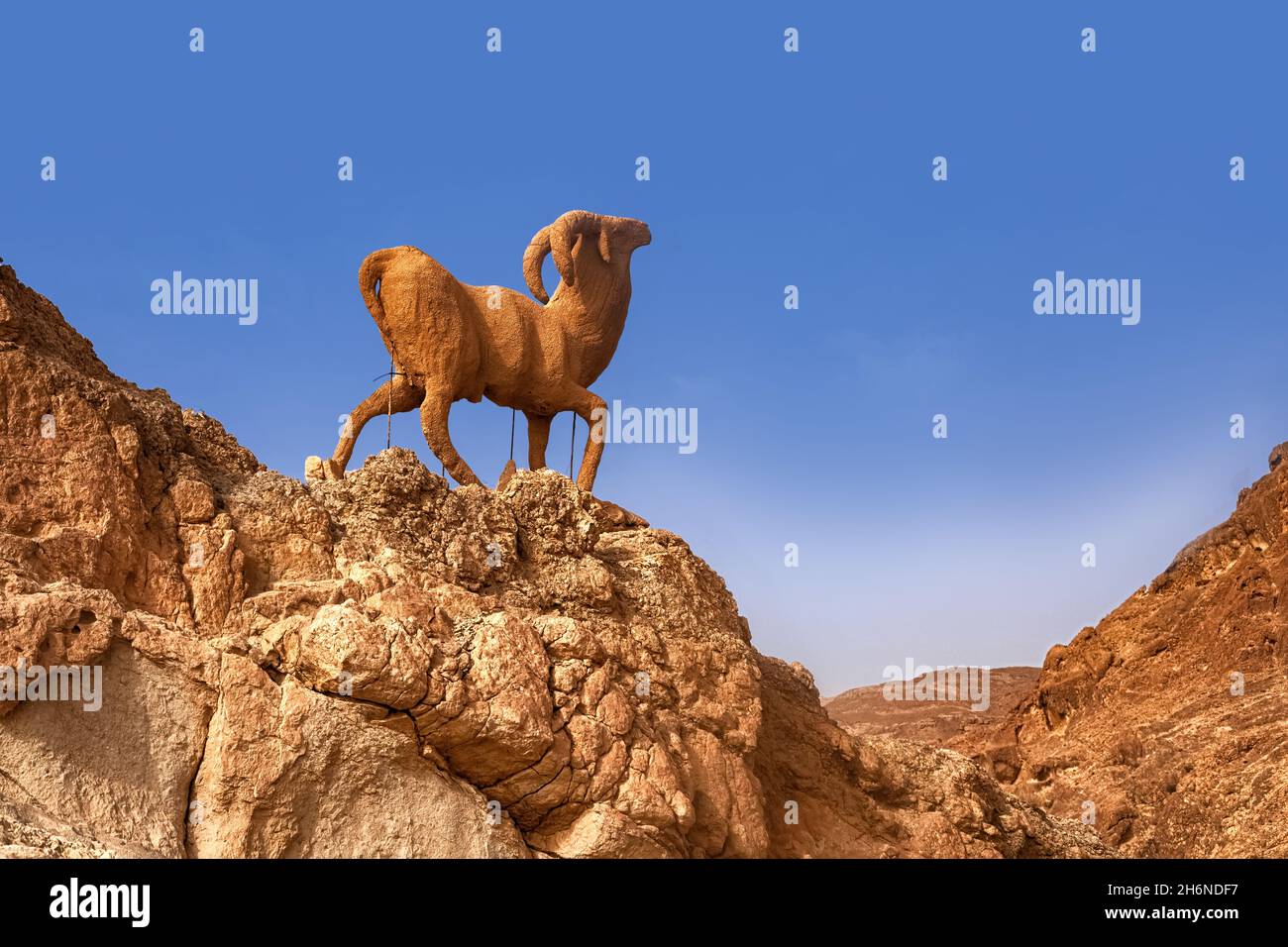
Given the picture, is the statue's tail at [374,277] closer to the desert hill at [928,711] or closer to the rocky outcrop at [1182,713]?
the rocky outcrop at [1182,713]

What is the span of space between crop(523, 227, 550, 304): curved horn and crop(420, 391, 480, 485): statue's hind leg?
172 cm

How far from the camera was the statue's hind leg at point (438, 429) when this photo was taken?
1294cm

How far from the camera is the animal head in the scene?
45.7 ft

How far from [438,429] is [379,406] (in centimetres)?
59

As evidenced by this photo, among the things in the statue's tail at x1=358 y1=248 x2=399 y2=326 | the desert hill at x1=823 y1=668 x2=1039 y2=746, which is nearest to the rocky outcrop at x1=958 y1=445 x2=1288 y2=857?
the desert hill at x1=823 y1=668 x2=1039 y2=746

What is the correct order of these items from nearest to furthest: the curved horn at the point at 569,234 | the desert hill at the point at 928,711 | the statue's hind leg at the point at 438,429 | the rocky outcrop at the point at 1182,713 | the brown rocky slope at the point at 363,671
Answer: the brown rocky slope at the point at 363,671 < the statue's hind leg at the point at 438,429 < the curved horn at the point at 569,234 < the rocky outcrop at the point at 1182,713 < the desert hill at the point at 928,711

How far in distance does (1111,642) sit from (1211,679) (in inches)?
129

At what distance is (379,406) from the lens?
13.1m

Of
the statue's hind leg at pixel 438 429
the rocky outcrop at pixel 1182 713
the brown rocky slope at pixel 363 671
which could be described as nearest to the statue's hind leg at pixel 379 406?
the statue's hind leg at pixel 438 429

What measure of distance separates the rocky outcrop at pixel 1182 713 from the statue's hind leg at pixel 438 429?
10.2m

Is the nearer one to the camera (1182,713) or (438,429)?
(438,429)

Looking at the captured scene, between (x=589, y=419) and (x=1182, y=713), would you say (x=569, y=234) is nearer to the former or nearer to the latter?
(x=589, y=419)

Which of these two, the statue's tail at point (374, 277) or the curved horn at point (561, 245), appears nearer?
the statue's tail at point (374, 277)

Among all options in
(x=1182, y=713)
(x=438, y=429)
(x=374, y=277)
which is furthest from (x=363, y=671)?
(x=1182, y=713)
